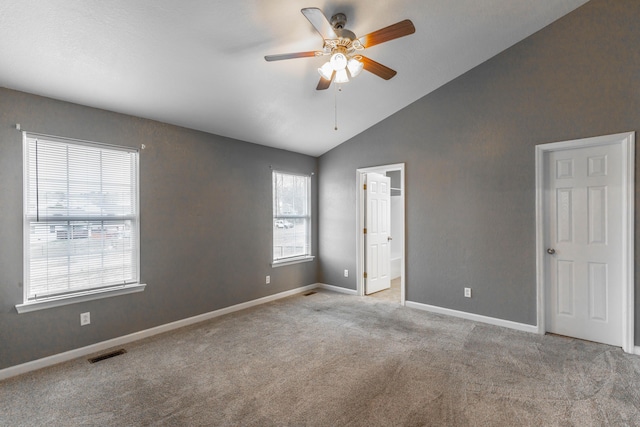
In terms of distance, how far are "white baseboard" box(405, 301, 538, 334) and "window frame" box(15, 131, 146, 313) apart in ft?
11.6

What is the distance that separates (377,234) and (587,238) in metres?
2.81

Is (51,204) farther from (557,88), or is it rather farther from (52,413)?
(557,88)

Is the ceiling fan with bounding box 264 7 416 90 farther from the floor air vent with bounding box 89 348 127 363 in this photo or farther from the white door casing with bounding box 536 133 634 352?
the floor air vent with bounding box 89 348 127 363

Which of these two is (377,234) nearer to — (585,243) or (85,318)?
(585,243)

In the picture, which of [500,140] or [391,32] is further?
[500,140]

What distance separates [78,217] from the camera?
304 cm

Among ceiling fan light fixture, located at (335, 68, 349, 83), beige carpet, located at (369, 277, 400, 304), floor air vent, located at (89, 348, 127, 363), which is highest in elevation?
ceiling fan light fixture, located at (335, 68, 349, 83)

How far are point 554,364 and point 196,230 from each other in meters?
4.01

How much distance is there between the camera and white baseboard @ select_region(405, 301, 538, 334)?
140 inches

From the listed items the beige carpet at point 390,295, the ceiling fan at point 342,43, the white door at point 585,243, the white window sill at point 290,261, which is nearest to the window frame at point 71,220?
the white window sill at point 290,261

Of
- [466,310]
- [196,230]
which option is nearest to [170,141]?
[196,230]

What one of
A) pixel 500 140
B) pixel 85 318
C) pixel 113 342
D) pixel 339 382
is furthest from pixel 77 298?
pixel 500 140

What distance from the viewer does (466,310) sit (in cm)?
399

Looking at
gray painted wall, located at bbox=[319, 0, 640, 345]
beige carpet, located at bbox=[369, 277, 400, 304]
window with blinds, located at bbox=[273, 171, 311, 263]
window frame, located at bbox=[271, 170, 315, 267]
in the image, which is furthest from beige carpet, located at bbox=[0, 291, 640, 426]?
window with blinds, located at bbox=[273, 171, 311, 263]
